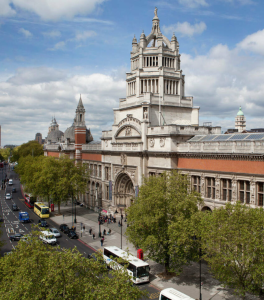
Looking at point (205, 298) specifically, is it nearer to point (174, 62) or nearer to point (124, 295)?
point (124, 295)

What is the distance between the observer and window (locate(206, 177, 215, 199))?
38.1m

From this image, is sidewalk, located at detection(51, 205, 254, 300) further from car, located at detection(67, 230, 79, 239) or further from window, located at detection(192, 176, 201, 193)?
window, located at detection(192, 176, 201, 193)

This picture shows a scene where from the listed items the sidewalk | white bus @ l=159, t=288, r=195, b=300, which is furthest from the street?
white bus @ l=159, t=288, r=195, b=300

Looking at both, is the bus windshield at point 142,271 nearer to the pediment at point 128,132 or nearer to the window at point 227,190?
the window at point 227,190

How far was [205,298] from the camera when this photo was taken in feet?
86.7

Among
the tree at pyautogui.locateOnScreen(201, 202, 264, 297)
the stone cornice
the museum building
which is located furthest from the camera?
the museum building

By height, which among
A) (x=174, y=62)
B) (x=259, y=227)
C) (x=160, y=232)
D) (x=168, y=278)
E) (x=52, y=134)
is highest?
(x=174, y=62)

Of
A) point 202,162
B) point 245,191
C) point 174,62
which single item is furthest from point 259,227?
point 174,62

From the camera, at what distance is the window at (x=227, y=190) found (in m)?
35.8

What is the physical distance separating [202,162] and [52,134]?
109 meters

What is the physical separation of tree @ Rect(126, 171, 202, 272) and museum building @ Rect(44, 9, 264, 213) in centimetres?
702

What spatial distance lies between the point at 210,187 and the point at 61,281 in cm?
2743

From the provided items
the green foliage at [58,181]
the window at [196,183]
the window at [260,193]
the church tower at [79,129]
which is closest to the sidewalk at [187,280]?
the window at [260,193]

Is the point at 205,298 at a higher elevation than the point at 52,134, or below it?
below
